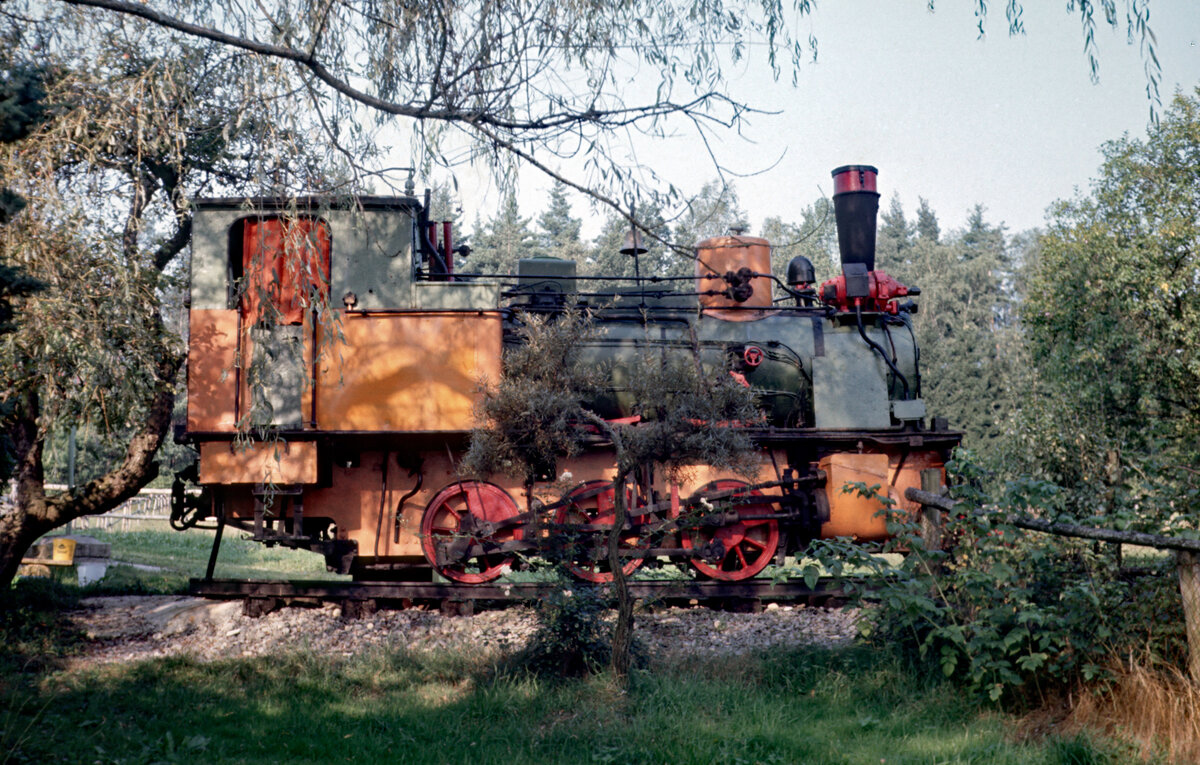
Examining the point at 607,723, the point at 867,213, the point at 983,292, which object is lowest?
the point at 607,723

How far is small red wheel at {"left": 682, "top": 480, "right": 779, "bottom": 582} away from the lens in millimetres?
9023

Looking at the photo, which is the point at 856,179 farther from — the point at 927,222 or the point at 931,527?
the point at 927,222

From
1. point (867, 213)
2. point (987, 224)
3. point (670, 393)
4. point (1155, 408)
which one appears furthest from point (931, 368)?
point (987, 224)

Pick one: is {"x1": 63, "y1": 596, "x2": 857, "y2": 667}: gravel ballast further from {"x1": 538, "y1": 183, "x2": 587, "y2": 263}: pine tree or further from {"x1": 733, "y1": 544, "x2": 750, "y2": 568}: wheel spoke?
{"x1": 538, "y1": 183, "x2": 587, "y2": 263}: pine tree

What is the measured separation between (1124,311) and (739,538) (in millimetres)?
11833

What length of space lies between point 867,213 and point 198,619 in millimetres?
7471

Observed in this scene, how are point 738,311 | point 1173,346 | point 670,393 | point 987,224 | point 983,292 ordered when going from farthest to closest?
point 987,224 → point 983,292 → point 1173,346 → point 738,311 → point 670,393

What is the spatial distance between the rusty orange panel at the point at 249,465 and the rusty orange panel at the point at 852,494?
15.0ft

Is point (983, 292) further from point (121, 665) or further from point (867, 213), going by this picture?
point (121, 665)

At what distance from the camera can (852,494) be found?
8953 millimetres

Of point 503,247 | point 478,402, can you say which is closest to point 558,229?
point 503,247

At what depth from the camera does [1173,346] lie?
1705 cm

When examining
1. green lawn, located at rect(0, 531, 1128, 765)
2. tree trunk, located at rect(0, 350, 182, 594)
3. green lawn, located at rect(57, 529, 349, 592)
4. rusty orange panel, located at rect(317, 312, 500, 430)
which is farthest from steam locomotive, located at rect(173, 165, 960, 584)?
green lawn, located at rect(57, 529, 349, 592)

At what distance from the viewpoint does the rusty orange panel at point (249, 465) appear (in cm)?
818
